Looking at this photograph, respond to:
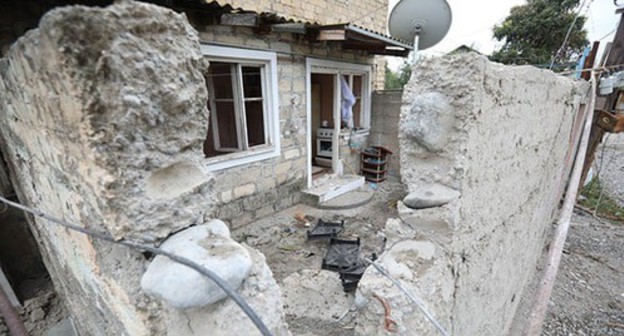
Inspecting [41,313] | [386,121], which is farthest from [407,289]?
[386,121]

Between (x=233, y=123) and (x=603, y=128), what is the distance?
4929mm

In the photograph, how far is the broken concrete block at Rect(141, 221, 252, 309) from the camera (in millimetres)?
705

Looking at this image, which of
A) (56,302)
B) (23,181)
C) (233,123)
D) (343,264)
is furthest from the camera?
(233,123)

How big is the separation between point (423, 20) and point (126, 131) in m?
4.49

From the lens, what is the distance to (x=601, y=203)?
5539mm

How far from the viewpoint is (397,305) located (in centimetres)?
111

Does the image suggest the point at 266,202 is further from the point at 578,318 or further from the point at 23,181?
the point at 578,318

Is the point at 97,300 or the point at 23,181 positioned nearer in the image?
the point at 97,300

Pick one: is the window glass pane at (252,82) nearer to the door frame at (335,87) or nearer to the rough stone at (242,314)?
the door frame at (335,87)

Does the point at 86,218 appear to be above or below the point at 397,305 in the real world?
above

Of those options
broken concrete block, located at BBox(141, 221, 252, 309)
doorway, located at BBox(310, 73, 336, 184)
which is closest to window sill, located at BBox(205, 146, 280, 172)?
doorway, located at BBox(310, 73, 336, 184)

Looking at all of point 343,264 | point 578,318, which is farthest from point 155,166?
point 578,318

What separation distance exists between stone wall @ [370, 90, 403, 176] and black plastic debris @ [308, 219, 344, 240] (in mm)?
2624

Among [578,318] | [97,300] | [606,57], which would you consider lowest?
[578,318]
